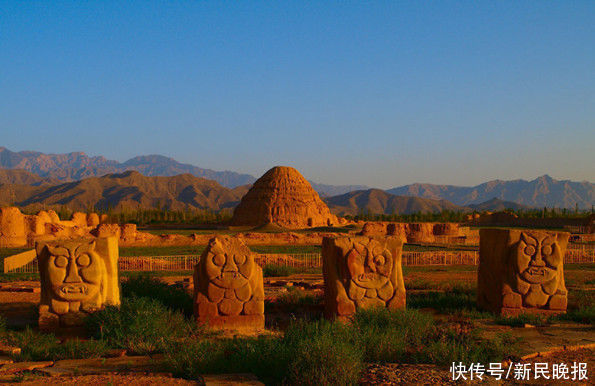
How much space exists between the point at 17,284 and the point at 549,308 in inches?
480

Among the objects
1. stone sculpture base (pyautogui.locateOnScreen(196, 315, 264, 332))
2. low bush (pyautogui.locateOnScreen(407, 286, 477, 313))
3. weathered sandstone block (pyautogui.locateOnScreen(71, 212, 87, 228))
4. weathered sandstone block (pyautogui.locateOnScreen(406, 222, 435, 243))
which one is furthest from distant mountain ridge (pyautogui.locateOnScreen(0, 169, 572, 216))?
stone sculpture base (pyautogui.locateOnScreen(196, 315, 264, 332))

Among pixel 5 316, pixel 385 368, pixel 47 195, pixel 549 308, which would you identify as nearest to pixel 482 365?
pixel 385 368

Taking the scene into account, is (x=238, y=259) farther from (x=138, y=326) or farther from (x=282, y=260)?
(x=282, y=260)

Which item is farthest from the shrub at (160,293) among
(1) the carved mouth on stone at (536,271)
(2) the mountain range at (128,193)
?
(2) the mountain range at (128,193)

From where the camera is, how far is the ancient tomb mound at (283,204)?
43656mm

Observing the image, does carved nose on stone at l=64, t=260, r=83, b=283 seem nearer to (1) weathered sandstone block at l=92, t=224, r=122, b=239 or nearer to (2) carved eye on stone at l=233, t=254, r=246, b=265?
(2) carved eye on stone at l=233, t=254, r=246, b=265

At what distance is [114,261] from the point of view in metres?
8.05

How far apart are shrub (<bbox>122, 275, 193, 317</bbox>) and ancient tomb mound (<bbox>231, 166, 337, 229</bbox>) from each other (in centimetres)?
3285

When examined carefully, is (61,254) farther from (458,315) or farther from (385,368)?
(458,315)

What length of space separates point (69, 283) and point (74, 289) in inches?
4.7

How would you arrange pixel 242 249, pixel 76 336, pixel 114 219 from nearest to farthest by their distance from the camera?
pixel 76 336
pixel 242 249
pixel 114 219

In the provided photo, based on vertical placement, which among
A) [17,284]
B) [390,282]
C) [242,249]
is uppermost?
[242,249]

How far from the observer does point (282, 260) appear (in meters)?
19.4

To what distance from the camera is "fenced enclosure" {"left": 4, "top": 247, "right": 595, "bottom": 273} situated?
1775 cm
